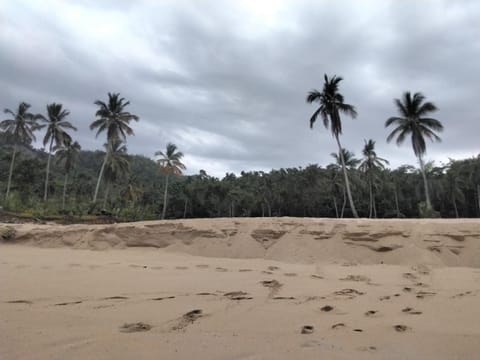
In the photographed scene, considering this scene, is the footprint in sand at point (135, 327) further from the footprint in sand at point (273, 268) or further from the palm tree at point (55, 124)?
the palm tree at point (55, 124)

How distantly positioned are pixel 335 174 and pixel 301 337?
1512 inches

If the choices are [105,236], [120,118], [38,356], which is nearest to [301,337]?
[38,356]

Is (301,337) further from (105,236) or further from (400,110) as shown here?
(400,110)

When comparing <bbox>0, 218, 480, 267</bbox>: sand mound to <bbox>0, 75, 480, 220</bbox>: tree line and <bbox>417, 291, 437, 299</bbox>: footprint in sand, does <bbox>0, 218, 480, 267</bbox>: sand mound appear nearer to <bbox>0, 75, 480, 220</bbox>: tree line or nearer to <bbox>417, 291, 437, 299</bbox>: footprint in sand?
<bbox>417, 291, 437, 299</bbox>: footprint in sand

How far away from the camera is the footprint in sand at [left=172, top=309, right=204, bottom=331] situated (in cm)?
275

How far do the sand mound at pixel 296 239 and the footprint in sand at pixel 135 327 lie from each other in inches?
162

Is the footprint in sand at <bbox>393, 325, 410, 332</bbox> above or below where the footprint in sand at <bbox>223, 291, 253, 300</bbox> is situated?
above

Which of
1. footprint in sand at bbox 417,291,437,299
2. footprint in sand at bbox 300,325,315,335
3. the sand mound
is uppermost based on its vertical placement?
the sand mound

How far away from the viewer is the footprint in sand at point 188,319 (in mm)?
2752

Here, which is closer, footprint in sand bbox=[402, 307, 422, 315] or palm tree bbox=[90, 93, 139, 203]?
Answer: footprint in sand bbox=[402, 307, 422, 315]

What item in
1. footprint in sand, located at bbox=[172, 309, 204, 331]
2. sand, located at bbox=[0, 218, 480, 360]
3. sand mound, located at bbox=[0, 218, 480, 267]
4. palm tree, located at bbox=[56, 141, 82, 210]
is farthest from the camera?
palm tree, located at bbox=[56, 141, 82, 210]

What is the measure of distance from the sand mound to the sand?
0.03 metres

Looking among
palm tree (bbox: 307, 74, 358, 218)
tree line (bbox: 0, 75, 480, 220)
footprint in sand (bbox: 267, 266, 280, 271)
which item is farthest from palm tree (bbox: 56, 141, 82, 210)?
footprint in sand (bbox: 267, 266, 280, 271)

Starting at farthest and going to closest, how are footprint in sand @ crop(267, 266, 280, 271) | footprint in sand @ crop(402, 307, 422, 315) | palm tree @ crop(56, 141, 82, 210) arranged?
1. palm tree @ crop(56, 141, 82, 210)
2. footprint in sand @ crop(267, 266, 280, 271)
3. footprint in sand @ crop(402, 307, 422, 315)
